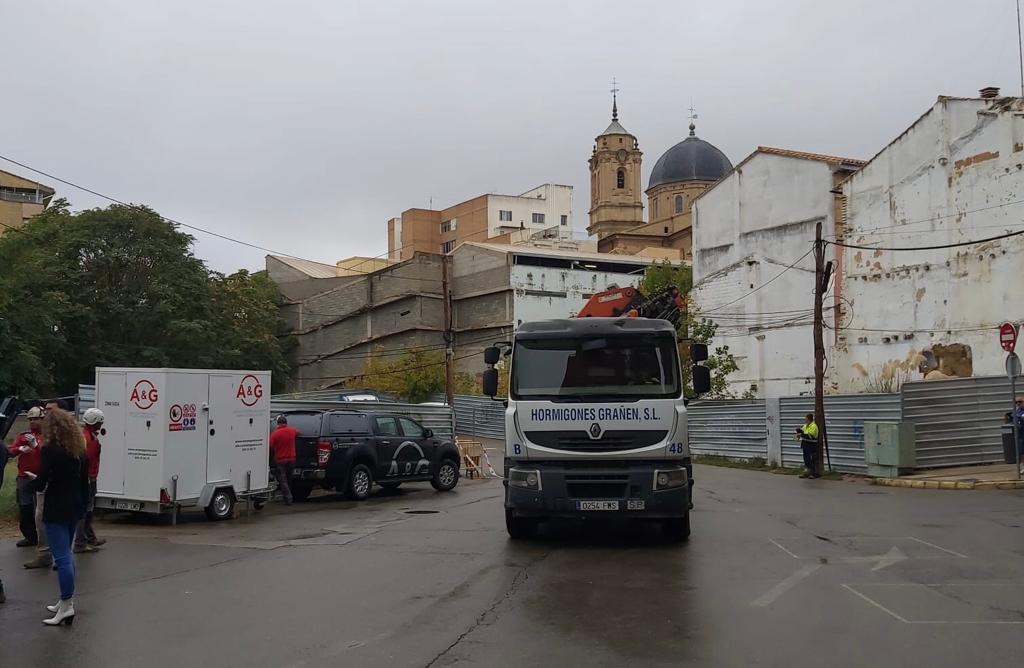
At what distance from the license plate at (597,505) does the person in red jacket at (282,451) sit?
7968 millimetres

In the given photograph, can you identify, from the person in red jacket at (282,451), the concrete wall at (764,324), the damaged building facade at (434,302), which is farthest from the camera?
the damaged building facade at (434,302)

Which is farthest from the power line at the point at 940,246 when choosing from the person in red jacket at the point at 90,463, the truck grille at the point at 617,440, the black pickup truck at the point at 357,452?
the person in red jacket at the point at 90,463

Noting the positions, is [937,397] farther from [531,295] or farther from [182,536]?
[531,295]

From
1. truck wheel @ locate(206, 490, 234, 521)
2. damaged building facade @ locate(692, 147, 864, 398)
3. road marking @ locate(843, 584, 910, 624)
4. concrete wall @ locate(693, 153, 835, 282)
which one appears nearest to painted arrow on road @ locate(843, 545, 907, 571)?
road marking @ locate(843, 584, 910, 624)

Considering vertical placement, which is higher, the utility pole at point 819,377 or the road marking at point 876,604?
the utility pole at point 819,377

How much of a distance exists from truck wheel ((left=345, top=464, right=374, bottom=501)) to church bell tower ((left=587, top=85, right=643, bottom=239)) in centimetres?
8235

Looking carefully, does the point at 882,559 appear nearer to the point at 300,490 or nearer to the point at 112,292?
the point at 300,490

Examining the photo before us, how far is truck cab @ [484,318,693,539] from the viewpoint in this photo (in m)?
11.6

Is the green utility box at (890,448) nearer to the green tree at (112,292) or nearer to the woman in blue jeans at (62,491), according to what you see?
the woman in blue jeans at (62,491)

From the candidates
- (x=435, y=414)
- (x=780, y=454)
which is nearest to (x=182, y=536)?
(x=435, y=414)

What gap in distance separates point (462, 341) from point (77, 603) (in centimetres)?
6451

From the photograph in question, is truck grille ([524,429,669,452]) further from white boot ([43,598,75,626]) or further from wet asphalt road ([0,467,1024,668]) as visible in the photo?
white boot ([43,598,75,626])

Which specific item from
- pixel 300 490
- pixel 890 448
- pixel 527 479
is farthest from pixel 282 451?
pixel 890 448

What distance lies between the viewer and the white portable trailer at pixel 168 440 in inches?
563
